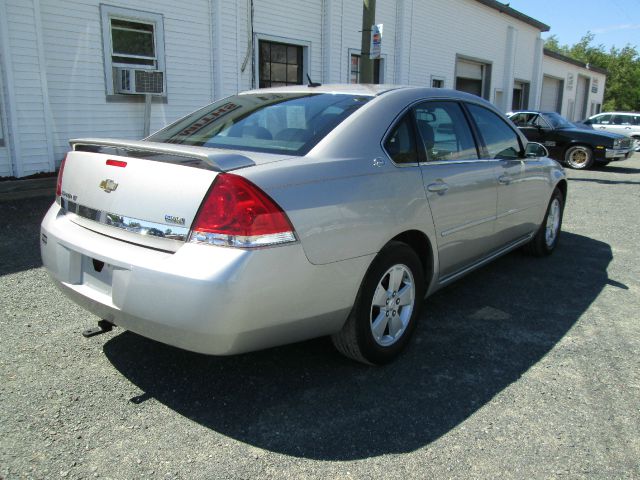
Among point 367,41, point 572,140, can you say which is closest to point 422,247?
point 367,41

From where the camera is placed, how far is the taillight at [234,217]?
2309 millimetres

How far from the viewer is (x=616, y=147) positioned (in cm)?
1457

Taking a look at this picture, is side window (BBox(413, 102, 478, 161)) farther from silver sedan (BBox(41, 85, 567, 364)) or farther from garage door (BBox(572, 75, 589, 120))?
garage door (BBox(572, 75, 589, 120))

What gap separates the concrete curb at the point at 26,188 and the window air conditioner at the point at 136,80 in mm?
2089

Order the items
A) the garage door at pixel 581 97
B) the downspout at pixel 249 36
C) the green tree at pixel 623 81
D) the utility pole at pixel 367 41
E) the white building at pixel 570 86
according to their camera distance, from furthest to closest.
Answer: the green tree at pixel 623 81, the garage door at pixel 581 97, the white building at pixel 570 86, the downspout at pixel 249 36, the utility pole at pixel 367 41

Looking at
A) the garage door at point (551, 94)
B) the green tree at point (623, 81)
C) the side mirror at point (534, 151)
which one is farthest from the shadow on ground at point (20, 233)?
the green tree at point (623, 81)

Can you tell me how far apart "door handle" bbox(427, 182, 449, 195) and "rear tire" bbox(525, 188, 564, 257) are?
7.56 feet

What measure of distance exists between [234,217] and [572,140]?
14.8 metres

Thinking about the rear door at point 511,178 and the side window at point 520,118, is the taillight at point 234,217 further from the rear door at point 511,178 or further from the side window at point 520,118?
the side window at point 520,118

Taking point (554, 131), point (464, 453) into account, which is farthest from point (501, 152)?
point (554, 131)

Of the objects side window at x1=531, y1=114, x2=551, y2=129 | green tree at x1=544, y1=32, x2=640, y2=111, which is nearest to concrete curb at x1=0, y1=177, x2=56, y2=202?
side window at x1=531, y1=114, x2=551, y2=129

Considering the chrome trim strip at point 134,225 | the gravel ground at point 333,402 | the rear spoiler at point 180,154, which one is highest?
the rear spoiler at point 180,154

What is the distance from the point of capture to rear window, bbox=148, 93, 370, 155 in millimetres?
2961

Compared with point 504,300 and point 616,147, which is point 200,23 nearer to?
point 504,300
